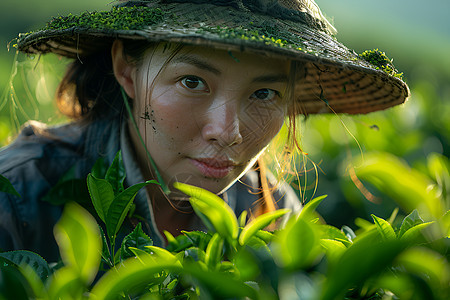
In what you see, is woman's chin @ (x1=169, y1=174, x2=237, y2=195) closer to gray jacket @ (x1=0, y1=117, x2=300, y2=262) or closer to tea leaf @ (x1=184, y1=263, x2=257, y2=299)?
gray jacket @ (x1=0, y1=117, x2=300, y2=262)

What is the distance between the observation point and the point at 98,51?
1.45 meters

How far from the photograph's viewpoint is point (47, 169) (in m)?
1.42

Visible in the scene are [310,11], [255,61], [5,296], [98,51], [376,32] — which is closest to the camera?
[5,296]

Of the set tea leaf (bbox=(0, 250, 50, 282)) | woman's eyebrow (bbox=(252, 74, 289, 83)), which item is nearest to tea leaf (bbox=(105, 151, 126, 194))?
tea leaf (bbox=(0, 250, 50, 282))

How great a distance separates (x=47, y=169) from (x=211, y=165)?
65cm

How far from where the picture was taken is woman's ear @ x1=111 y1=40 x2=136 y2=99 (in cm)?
127

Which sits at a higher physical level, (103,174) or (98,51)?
(98,51)

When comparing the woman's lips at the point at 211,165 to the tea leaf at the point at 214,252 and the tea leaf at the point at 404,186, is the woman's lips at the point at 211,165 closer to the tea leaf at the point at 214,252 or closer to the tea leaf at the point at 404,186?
the tea leaf at the point at 404,186

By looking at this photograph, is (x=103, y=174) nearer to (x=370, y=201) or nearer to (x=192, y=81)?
(x=192, y=81)

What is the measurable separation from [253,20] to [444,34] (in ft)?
26.1

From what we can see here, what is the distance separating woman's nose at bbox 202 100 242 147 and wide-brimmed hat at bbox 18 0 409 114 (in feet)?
0.69

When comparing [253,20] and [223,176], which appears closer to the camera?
[253,20]

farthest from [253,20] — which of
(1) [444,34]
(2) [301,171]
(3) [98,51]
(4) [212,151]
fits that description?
(1) [444,34]

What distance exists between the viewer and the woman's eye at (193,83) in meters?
1.08
